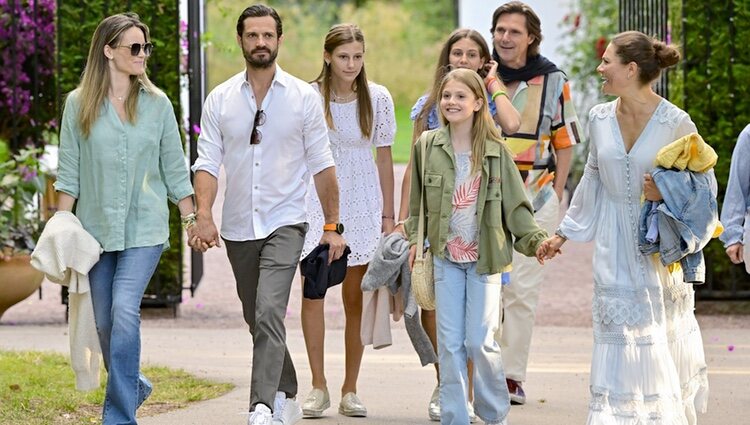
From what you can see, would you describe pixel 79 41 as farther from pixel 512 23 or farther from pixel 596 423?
pixel 596 423

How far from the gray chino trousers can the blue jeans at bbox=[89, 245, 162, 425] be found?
0.39 meters

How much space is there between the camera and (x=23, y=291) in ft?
28.7

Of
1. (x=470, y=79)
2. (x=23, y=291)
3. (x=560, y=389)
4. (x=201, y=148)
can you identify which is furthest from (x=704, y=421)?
(x=23, y=291)

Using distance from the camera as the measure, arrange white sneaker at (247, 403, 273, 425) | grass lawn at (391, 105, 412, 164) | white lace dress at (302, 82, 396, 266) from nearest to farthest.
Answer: white sneaker at (247, 403, 273, 425), white lace dress at (302, 82, 396, 266), grass lawn at (391, 105, 412, 164)

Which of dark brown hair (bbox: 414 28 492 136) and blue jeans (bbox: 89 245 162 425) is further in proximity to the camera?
dark brown hair (bbox: 414 28 492 136)

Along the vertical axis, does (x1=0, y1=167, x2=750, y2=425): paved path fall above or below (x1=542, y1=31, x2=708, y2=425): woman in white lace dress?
below

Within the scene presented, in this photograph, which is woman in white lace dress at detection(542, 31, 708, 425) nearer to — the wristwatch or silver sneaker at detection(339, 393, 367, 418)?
the wristwatch

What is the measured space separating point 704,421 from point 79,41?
4743 millimetres

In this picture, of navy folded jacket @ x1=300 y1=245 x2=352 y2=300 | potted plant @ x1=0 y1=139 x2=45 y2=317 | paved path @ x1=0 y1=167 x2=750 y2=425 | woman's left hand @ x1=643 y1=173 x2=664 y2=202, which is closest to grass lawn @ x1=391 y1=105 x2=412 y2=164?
paved path @ x1=0 y1=167 x2=750 y2=425

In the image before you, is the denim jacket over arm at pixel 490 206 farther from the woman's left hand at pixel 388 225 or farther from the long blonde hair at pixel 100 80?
the long blonde hair at pixel 100 80

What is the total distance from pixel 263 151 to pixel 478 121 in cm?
84

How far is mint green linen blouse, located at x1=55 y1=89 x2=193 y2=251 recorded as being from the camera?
555 cm

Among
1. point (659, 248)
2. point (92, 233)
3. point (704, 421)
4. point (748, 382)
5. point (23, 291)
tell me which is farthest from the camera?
point (23, 291)

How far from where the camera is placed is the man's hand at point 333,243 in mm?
6027
